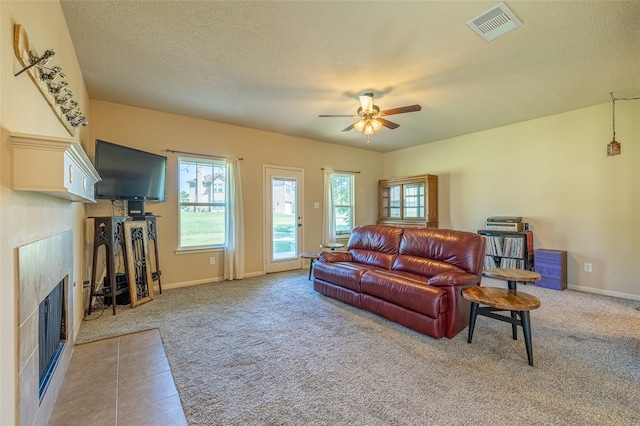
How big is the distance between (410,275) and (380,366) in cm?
133

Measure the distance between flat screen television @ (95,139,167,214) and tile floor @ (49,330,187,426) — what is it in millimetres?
1814

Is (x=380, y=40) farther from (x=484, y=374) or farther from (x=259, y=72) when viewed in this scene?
(x=484, y=374)

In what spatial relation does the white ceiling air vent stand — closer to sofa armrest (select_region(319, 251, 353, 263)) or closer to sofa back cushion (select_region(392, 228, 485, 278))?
sofa back cushion (select_region(392, 228, 485, 278))

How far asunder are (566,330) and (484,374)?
4.73 ft

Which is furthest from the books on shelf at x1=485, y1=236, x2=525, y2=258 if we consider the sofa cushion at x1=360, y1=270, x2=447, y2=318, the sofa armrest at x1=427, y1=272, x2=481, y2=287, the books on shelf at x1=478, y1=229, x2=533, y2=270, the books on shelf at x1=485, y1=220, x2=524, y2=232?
the sofa cushion at x1=360, y1=270, x2=447, y2=318

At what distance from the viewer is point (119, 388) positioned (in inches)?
76.4

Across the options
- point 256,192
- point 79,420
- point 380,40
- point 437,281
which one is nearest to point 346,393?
point 437,281

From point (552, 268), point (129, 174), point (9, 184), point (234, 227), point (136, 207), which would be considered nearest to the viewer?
point (9, 184)

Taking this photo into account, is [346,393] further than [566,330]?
No

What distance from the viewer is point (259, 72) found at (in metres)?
3.04

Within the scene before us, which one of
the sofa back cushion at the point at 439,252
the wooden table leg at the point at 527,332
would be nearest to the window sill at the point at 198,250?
the sofa back cushion at the point at 439,252

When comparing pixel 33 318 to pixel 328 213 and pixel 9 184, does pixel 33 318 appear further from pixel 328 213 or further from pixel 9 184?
pixel 328 213

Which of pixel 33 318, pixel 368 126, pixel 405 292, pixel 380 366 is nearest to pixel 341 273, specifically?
pixel 405 292

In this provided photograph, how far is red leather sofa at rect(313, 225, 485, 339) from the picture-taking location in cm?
262
